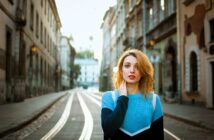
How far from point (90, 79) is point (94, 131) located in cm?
17625

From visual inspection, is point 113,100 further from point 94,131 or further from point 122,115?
point 94,131

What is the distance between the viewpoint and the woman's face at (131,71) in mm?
2680

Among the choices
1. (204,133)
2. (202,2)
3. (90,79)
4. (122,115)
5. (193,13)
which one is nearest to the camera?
(122,115)

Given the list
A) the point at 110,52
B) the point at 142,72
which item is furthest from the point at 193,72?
the point at 110,52

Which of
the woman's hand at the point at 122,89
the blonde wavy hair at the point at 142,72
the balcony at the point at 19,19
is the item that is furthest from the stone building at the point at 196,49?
the woman's hand at the point at 122,89

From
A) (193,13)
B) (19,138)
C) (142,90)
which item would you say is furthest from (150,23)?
(142,90)

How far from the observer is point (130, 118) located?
2604 mm

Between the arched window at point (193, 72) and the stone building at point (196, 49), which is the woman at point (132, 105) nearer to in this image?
the stone building at point (196, 49)

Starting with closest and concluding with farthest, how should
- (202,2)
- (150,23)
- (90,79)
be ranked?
(202,2), (150,23), (90,79)

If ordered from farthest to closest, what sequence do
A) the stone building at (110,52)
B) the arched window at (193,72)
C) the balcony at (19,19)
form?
1. the stone building at (110,52)
2. the balcony at (19,19)
3. the arched window at (193,72)

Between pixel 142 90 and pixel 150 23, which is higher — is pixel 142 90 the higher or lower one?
the lower one

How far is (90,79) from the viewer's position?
18662 cm

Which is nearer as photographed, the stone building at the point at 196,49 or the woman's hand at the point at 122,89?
the woman's hand at the point at 122,89

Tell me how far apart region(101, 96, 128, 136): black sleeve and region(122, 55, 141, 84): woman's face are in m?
0.15
